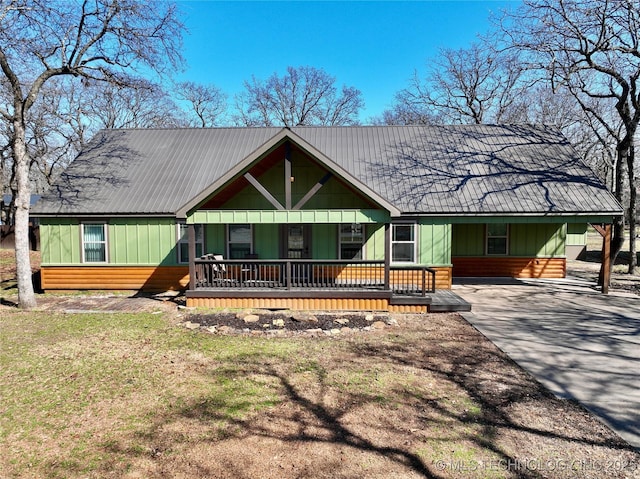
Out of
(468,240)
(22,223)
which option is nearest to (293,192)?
(468,240)

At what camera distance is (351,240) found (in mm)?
12859

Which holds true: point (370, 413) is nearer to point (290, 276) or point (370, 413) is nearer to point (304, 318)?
point (304, 318)

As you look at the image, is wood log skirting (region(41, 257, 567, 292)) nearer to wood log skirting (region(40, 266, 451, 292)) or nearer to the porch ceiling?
wood log skirting (region(40, 266, 451, 292))

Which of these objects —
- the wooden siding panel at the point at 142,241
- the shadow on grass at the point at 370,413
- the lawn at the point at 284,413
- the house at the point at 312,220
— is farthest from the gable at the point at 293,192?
the shadow on grass at the point at 370,413

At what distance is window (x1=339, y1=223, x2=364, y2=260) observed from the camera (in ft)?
42.1

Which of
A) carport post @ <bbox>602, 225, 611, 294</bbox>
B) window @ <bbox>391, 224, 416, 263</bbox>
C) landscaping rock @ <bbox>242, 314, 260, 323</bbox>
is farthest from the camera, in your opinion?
window @ <bbox>391, 224, 416, 263</bbox>

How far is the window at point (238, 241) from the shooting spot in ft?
42.5

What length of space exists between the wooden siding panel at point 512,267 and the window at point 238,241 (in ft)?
28.7

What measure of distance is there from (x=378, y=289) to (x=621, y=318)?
648 centimetres

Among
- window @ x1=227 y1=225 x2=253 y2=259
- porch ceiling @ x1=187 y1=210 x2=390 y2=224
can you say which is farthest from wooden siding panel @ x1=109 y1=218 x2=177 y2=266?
porch ceiling @ x1=187 y1=210 x2=390 y2=224

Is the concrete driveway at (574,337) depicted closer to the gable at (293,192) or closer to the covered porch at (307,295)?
the covered porch at (307,295)

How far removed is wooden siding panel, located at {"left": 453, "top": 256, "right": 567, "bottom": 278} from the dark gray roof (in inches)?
132

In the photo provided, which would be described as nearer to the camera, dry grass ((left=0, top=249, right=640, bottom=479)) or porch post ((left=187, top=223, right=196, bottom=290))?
dry grass ((left=0, top=249, right=640, bottom=479))

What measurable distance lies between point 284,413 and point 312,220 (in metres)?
6.01
